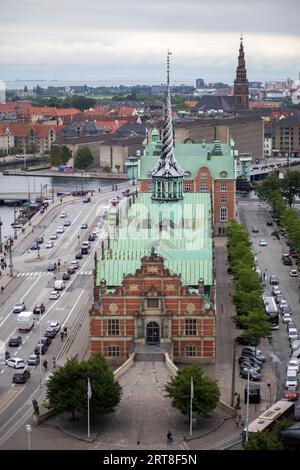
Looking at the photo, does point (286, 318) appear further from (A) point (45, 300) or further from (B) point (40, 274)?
(B) point (40, 274)

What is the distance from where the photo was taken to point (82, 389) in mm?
48969

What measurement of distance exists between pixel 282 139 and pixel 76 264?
117 m

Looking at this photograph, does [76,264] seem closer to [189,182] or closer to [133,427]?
[189,182]

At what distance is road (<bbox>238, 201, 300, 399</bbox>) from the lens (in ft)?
198

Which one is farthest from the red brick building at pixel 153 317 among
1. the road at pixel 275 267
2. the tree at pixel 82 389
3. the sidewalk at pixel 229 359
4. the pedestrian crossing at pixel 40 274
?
the pedestrian crossing at pixel 40 274

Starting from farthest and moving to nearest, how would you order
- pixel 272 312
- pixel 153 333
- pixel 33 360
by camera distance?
pixel 272 312 → pixel 33 360 → pixel 153 333

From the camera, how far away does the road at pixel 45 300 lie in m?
54.6

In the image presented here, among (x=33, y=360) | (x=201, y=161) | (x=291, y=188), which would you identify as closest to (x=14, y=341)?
(x=33, y=360)

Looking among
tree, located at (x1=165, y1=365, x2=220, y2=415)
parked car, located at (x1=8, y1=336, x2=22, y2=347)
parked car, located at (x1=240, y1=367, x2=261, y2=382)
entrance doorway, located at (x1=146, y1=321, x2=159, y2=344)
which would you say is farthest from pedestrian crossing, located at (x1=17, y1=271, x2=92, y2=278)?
tree, located at (x1=165, y1=365, x2=220, y2=415)

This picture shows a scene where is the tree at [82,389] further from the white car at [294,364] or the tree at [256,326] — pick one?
the tree at [256,326]

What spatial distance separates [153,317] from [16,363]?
814cm

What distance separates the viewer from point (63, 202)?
129875 mm

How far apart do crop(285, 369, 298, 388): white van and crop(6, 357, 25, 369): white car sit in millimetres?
14767
